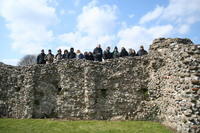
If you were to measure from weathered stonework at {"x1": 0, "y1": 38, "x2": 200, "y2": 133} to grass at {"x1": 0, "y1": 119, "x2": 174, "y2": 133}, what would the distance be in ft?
4.37

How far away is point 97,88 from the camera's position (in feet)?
68.7

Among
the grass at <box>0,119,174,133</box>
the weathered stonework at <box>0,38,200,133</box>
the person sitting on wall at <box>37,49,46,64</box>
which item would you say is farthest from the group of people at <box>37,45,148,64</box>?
the grass at <box>0,119,174,133</box>

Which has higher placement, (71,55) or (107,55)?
(71,55)

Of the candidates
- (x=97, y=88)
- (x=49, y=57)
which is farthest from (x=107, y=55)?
(x=49, y=57)

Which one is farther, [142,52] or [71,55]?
[71,55]

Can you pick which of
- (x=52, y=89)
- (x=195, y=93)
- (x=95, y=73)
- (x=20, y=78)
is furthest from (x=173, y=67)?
(x=20, y=78)

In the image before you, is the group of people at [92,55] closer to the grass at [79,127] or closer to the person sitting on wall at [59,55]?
the person sitting on wall at [59,55]

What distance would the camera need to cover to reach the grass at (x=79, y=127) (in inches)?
653

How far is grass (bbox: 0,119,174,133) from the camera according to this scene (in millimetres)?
16578

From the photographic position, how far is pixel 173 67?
16875 millimetres

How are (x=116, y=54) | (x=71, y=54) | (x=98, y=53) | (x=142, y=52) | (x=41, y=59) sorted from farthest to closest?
(x=41, y=59), (x=71, y=54), (x=116, y=54), (x=98, y=53), (x=142, y=52)

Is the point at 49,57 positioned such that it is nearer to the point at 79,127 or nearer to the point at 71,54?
the point at 71,54

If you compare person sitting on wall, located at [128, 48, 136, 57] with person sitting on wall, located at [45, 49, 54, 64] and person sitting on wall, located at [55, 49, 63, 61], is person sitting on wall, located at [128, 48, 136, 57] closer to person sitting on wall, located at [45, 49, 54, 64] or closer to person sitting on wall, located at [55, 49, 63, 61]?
person sitting on wall, located at [55, 49, 63, 61]

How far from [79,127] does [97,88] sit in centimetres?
432
